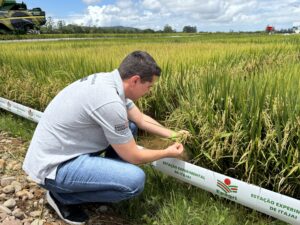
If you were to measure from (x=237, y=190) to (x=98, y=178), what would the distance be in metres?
0.84

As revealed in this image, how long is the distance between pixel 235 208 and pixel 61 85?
9.38ft

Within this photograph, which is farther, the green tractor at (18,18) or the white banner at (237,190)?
the green tractor at (18,18)

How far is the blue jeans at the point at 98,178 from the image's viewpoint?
2162 millimetres

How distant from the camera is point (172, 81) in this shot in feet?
12.1

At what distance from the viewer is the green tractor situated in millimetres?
24641

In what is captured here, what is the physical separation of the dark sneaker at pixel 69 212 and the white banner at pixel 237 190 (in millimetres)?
635

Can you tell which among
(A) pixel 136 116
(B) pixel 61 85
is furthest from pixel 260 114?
(B) pixel 61 85

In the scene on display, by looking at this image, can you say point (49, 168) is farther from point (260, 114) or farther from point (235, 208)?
point (260, 114)

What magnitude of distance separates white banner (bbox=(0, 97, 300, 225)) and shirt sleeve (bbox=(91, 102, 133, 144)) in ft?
1.86

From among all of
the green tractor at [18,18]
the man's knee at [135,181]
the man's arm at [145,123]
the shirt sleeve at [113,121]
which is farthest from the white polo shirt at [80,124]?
the green tractor at [18,18]

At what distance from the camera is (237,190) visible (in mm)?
2195

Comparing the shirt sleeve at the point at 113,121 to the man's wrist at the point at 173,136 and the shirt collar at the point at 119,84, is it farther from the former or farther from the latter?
the man's wrist at the point at 173,136

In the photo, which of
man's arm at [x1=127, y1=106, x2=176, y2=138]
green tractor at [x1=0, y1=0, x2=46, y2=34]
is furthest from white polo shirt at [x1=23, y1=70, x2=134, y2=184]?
green tractor at [x1=0, y1=0, x2=46, y2=34]

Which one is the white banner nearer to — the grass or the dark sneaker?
the grass
